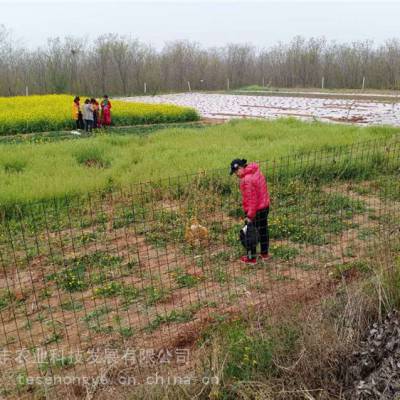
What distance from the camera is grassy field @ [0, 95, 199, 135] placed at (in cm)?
1636

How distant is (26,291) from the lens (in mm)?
5023

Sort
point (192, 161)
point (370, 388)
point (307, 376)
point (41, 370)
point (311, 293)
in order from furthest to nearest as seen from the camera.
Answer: point (192, 161), point (311, 293), point (41, 370), point (307, 376), point (370, 388)

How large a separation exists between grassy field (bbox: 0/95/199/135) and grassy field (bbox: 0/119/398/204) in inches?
199

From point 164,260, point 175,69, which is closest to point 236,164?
point 164,260

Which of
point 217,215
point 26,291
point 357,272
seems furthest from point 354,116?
point 26,291

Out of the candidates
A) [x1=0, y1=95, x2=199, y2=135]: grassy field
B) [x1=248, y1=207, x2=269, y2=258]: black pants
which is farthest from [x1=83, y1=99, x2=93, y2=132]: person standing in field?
[x1=248, y1=207, x2=269, y2=258]: black pants

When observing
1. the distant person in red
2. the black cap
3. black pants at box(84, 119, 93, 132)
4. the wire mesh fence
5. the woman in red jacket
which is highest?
the distant person in red

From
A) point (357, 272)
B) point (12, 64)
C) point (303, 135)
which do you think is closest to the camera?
point (357, 272)

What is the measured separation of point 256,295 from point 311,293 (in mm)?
526

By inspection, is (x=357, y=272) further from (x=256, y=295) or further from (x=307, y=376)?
(x=307, y=376)

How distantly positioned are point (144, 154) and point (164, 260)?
203 inches

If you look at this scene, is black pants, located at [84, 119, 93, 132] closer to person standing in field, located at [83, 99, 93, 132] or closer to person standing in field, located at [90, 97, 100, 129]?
person standing in field, located at [83, 99, 93, 132]

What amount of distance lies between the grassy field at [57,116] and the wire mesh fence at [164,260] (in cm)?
960

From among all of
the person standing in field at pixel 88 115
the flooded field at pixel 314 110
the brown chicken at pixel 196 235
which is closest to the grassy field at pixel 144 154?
the brown chicken at pixel 196 235
